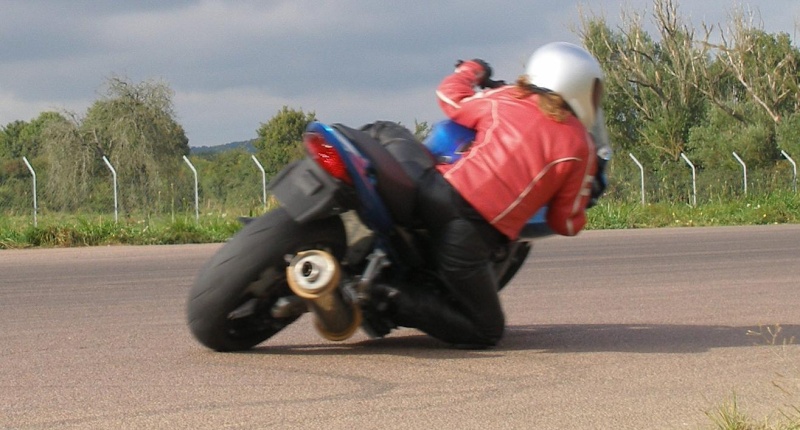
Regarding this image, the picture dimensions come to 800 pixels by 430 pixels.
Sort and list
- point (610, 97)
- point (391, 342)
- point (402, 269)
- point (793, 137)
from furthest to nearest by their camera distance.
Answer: point (610, 97), point (793, 137), point (391, 342), point (402, 269)

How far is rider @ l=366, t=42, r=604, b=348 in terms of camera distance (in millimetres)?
5094

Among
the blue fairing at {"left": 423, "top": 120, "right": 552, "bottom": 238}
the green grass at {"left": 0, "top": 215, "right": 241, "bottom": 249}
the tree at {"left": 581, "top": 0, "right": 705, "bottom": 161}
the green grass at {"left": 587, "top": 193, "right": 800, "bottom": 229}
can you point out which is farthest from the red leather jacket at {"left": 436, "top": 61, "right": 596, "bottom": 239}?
the tree at {"left": 581, "top": 0, "right": 705, "bottom": 161}

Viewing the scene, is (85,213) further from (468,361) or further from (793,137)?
(793,137)

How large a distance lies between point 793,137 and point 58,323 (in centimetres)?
4300

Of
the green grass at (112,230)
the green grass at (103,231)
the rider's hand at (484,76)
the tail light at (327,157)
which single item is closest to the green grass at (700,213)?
the green grass at (112,230)

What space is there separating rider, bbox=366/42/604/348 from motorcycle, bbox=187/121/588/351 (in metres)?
0.12

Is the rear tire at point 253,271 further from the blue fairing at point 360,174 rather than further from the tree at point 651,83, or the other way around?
the tree at point 651,83

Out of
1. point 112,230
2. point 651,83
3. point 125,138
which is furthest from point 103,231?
point 651,83

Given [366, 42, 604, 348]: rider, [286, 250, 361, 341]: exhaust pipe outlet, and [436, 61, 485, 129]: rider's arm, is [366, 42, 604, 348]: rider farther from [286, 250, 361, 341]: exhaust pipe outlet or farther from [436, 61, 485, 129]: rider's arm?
[286, 250, 361, 341]: exhaust pipe outlet

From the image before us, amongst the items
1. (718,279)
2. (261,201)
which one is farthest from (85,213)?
(718,279)

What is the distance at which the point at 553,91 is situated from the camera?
5195mm

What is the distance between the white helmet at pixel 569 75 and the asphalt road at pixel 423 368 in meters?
1.14

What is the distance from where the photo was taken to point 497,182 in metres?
5.10

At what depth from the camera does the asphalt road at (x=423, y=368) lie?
4012 mm
